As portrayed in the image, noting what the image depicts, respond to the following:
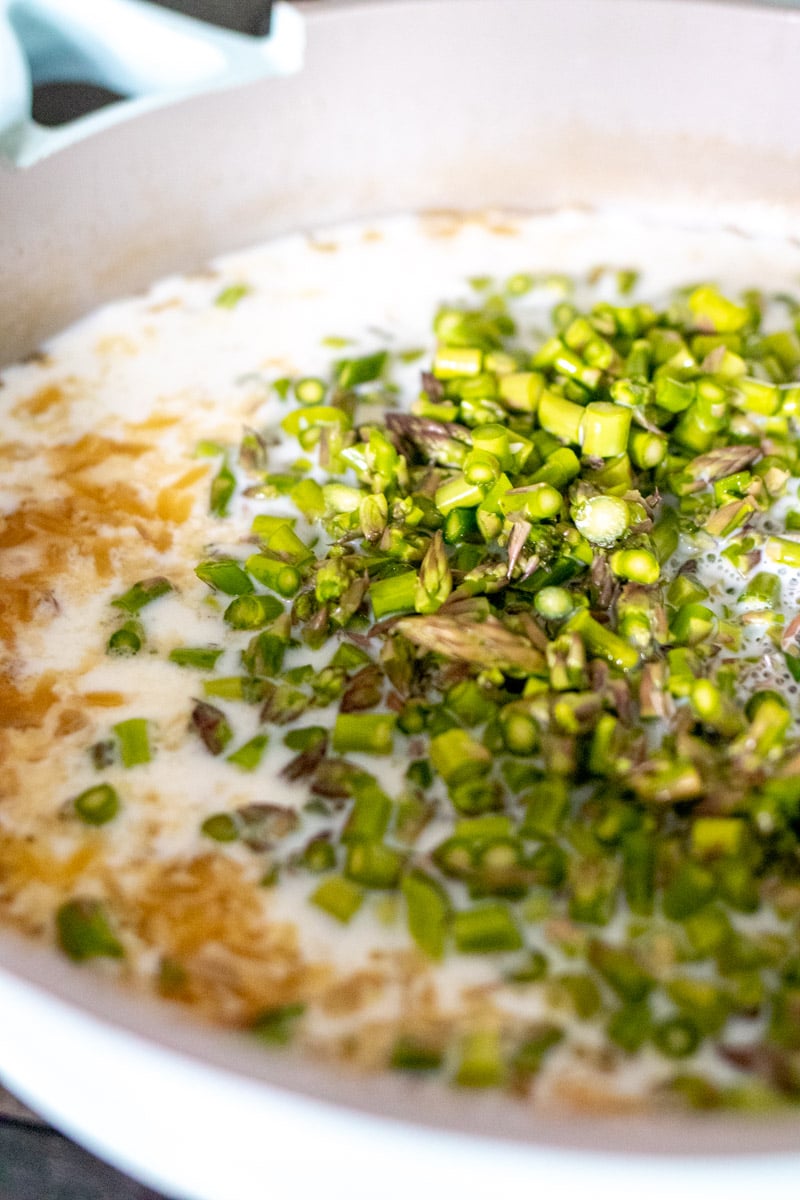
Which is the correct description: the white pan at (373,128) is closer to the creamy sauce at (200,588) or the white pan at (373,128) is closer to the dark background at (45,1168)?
the creamy sauce at (200,588)

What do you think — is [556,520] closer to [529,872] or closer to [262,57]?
[529,872]

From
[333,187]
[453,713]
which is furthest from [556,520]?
[333,187]

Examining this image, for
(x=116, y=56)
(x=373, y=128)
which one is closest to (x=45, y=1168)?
(x=116, y=56)

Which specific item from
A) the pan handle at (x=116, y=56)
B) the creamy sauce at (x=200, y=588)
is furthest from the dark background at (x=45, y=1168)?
the pan handle at (x=116, y=56)

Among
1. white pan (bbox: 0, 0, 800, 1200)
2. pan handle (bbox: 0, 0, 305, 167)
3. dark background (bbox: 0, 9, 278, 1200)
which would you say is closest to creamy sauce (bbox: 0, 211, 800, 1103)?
white pan (bbox: 0, 0, 800, 1200)

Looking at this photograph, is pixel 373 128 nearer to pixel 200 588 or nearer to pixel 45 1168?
pixel 200 588

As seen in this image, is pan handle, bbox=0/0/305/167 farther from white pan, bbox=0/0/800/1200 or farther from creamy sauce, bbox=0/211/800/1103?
creamy sauce, bbox=0/211/800/1103
